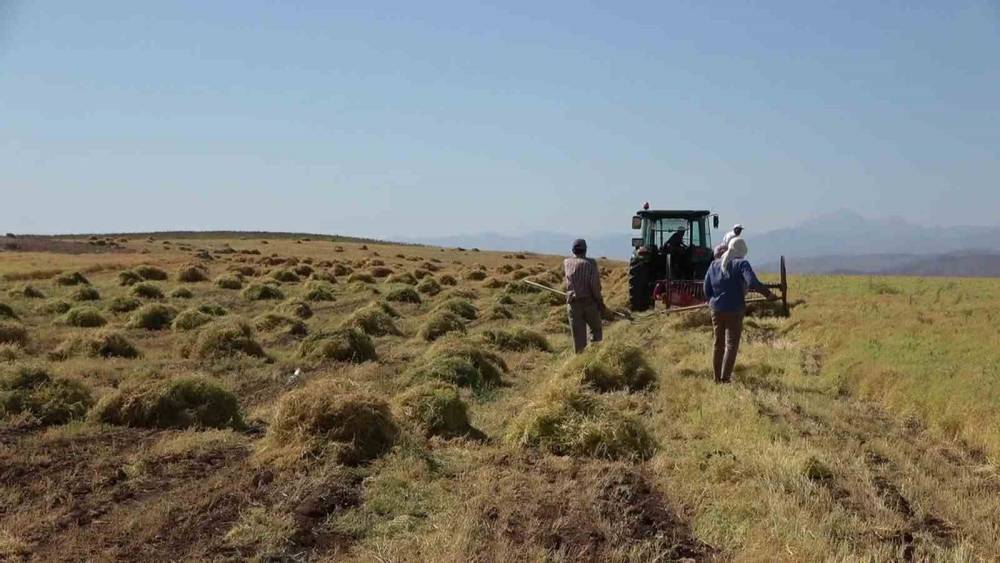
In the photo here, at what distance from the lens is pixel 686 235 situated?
19.9 metres

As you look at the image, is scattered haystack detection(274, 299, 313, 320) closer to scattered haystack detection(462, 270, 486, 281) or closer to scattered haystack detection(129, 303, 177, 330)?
scattered haystack detection(129, 303, 177, 330)

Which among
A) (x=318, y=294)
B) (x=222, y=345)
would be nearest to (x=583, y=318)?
(x=222, y=345)

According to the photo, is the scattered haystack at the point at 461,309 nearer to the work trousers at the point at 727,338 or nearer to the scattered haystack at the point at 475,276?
the work trousers at the point at 727,338

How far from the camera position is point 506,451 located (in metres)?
6.93

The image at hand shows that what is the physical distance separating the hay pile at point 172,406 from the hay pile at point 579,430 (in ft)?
11.5

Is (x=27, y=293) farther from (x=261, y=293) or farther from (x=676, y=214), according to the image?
(x=676, y=214)

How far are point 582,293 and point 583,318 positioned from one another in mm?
498

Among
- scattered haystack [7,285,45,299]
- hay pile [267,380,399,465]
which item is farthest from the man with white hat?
scattered haystack [7,285,45,299]

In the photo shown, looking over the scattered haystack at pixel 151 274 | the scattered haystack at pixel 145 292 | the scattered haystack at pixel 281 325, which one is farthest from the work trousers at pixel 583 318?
the scattered haystack at pixel 151 274

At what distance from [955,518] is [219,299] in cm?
2304

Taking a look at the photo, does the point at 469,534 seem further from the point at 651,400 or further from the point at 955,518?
the point at 651,400

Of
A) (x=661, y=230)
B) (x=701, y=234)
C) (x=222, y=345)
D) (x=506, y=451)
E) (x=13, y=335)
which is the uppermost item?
(x=661, y=230)

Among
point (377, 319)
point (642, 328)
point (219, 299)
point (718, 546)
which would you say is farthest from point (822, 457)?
point (219, 299)

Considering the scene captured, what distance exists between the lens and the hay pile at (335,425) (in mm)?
6812
